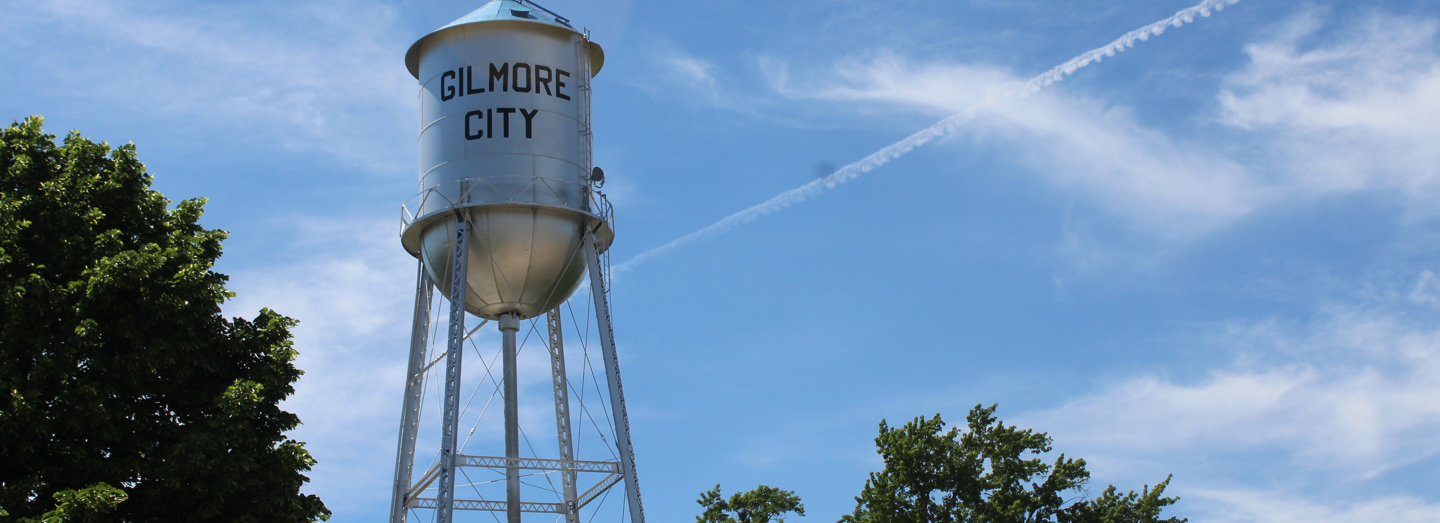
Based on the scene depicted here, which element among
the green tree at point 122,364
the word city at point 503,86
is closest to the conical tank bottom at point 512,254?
the word city at point 503,86

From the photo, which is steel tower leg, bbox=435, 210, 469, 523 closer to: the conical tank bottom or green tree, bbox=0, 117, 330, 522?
the conical tank bottom

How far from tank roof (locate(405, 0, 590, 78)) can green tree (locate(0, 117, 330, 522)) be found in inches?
408

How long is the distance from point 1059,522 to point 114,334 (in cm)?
2315

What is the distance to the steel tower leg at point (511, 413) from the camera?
99.1 feet

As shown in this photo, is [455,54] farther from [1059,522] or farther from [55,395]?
[1059,522]

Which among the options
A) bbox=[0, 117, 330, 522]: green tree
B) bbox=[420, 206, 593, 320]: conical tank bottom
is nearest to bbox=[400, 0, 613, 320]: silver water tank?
bbox=[420, 206, 593, 320]: conical tank bottom

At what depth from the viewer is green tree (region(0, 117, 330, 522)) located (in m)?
18.5

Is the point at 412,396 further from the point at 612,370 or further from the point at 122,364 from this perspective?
the point at 122,364

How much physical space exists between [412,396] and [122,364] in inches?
434

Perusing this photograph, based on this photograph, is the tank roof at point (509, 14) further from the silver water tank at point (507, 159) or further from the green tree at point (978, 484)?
the green tree at point (978, 484)

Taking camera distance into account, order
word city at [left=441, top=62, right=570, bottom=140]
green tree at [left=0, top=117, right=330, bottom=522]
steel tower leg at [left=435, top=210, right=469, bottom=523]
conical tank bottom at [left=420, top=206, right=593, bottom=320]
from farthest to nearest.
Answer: word city at [left=441, top=62, right=570, bottom=140] < conical tank bottom at [left=420, top=206, right=593, bottom=320] < steel tower leg at [left=435, top=210, right=469, bottom=523] < green tree at [left=0, top=117, right=330, bottom=522]

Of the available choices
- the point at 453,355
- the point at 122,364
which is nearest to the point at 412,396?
the point at 453,355

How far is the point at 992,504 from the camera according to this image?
34.0 meters

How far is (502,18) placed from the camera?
98.7 feet
